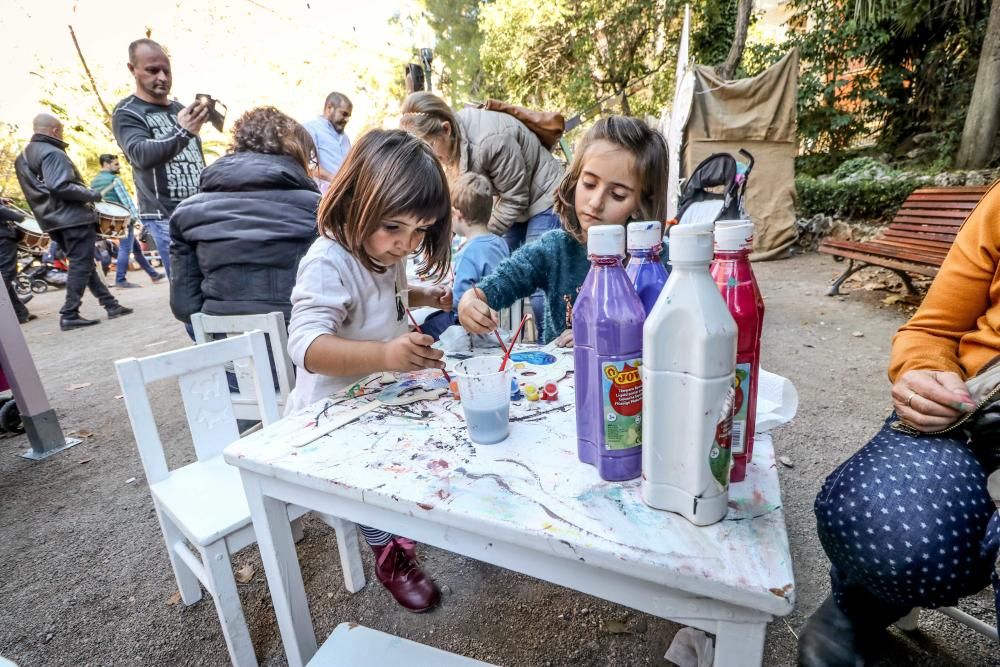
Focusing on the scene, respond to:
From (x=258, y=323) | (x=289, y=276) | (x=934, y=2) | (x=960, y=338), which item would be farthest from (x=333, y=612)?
(x=934, y=2)

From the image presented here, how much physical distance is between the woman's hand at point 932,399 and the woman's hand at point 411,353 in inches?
40.0

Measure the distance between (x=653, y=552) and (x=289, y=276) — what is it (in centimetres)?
184

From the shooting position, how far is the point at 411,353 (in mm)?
1151

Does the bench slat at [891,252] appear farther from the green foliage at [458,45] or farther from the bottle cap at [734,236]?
the green foliage at [458,45]

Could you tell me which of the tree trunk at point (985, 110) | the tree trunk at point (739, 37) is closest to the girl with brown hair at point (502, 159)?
the tree trunk at point (739, 37)

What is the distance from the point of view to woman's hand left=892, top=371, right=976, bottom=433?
95cm

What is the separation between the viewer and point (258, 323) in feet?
5.84

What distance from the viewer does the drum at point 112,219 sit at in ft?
23.6

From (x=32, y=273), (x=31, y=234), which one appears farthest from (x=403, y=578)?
(x=32, y=273)

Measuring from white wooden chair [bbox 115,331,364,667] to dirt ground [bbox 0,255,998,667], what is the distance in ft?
0.48

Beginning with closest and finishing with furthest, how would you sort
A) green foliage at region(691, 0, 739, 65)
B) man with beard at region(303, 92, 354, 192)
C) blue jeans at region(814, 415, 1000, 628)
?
blue jeans at region(814, 415, 1000, 628) → man with beard at region(303, 92, 354, 192) → green foliage at region(691, 0, 739, 65)

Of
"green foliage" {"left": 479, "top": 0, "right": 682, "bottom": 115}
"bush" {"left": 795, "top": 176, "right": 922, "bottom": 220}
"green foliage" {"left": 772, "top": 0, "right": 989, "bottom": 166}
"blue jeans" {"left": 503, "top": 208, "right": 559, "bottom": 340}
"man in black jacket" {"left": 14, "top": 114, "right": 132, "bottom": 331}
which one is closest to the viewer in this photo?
"blue jeans" {"left": 503, "top": 208, "right": 559, "bottom": 340}

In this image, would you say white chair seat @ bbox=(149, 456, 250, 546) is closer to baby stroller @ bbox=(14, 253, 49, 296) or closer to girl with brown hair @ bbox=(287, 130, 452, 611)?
girl with brown hair @ bbox=(287, 130, 452, 611)

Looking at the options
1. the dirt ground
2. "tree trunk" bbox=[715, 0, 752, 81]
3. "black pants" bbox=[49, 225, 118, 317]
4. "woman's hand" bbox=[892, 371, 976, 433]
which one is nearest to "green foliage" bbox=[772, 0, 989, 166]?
"tree trunk" bbox=[715, 0, 752, 81]
